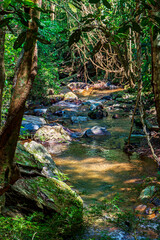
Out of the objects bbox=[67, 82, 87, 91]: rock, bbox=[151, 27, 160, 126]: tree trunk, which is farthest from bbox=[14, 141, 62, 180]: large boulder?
bbox=[67, 82, 87, 91]: rock

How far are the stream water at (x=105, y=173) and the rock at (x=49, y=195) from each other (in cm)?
32

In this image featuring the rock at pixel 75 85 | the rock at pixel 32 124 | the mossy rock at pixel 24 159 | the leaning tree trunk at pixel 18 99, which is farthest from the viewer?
the rock at pixel 75 85

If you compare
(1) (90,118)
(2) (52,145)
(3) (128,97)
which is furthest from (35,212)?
(3) (128,97)

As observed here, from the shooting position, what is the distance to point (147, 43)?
629 centimetres

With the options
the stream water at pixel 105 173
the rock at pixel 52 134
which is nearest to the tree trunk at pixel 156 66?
the stream water at pixel 105 173

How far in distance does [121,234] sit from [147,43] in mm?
5077

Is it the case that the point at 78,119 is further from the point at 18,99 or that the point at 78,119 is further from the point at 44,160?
the point at 18,99

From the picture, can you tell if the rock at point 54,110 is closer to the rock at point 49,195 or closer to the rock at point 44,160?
the rock at point 44,160

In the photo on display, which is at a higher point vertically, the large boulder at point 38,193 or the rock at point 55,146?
the large boulder at point 38,193

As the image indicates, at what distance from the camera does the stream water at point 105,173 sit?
3249mm

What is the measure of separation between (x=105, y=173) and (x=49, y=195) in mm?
2531

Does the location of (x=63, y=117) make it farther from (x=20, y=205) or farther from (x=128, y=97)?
(x=20, y=205)

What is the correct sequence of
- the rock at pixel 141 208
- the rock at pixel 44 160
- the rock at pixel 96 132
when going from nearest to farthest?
1. the rock at pixel 141 208
2. the rock at pixel 44 160
3. the rock at pixel 96 132

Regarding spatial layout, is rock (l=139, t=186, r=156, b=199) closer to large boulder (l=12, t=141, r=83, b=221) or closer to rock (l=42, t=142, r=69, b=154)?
large boulder (l=12, t=141, r=83, b=221)
